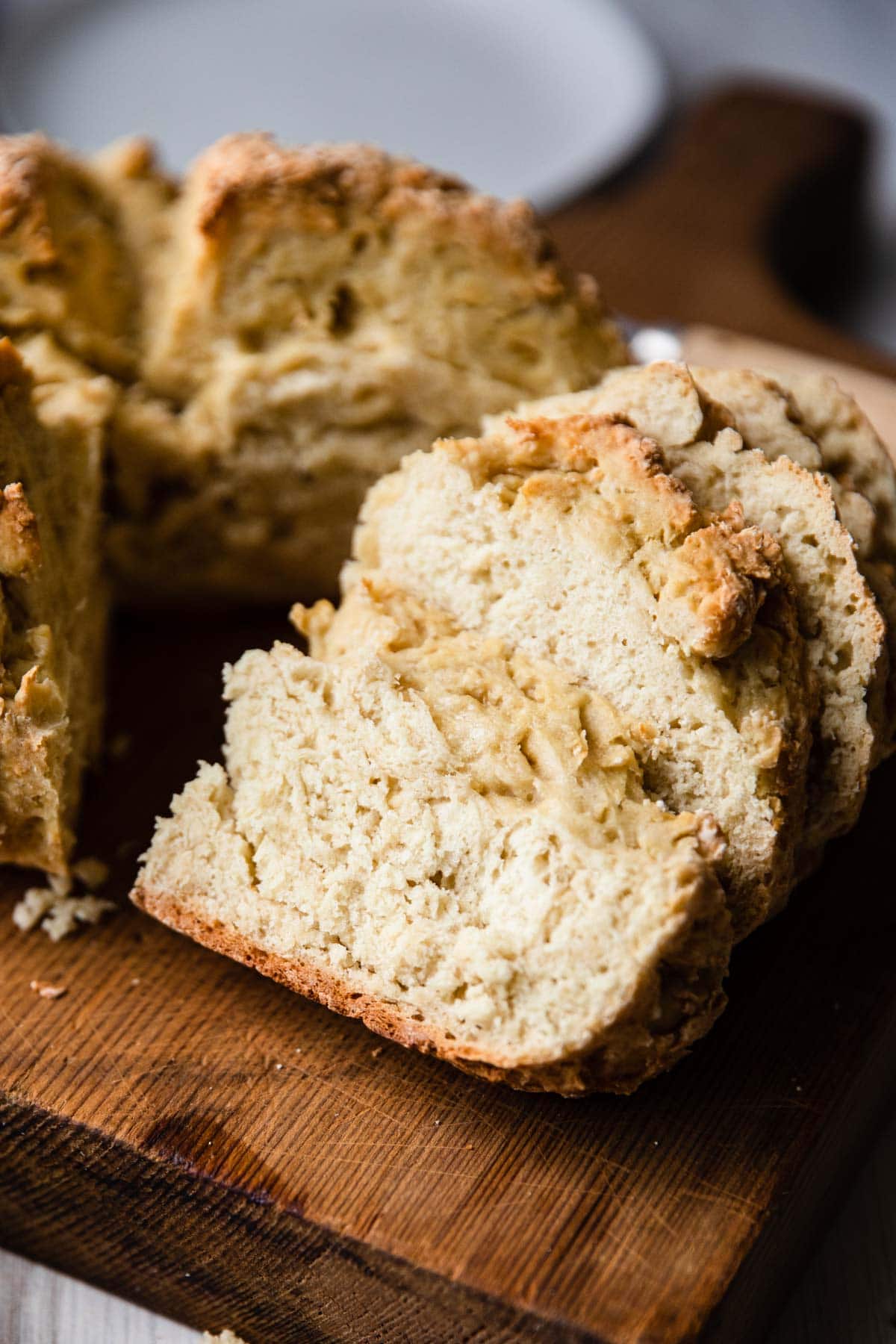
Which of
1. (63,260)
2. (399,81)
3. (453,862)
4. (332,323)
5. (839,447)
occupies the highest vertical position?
(63,260)

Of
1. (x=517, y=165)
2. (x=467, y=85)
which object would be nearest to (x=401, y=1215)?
(x=517, y=165)

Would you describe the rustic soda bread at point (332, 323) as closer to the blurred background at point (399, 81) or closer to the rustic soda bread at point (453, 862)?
the rustic soda bread at point (453, 862)

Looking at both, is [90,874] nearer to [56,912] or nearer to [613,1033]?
[56,912]

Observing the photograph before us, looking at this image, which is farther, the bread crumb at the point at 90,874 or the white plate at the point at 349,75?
the white plate at the point at 349,75

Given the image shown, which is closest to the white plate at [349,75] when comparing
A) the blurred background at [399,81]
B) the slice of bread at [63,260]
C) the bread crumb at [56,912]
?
the blurred background at [399,81]

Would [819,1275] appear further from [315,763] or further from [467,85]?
[467,85]

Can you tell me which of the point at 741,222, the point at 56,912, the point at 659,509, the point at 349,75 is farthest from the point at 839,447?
Answer: the point at 349,75
